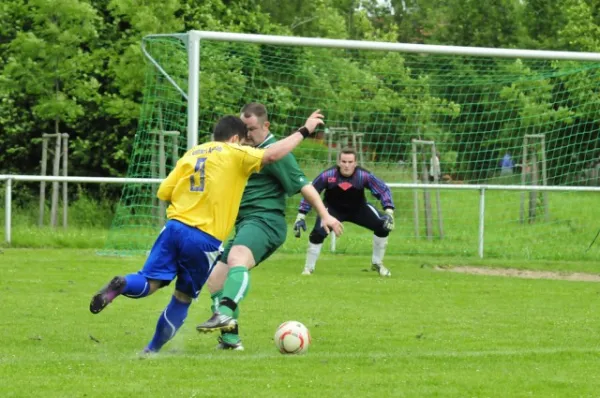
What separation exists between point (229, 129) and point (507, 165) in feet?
39.3

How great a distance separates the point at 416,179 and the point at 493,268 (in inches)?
121

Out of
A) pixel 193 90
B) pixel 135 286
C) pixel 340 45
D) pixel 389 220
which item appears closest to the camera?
pixel 135 286

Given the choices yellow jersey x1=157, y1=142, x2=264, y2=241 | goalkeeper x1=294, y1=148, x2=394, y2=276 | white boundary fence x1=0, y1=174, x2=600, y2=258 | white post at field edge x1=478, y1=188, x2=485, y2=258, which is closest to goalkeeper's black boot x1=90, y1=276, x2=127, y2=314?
yellow jersey x1=157, y1=142, x2=264, y2=241

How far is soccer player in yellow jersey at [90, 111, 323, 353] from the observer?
7879 mm

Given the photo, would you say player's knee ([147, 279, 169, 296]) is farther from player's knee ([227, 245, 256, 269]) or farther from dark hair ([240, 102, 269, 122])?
dark hair ([240, 102, 269, 122])

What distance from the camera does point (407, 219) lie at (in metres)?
19.3

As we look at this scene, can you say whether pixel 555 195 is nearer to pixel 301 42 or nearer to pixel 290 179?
pixel 301 42

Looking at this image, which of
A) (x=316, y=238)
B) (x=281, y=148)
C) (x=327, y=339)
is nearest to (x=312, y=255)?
(x=316, y=238)

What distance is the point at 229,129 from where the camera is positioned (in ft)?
26.8

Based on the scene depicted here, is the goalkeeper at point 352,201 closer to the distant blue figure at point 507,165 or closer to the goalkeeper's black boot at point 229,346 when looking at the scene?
the distant blue figure at point 507,165

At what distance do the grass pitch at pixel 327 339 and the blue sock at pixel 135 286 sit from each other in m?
0.43

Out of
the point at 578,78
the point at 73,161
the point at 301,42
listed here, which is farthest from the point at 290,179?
the point at 73,161

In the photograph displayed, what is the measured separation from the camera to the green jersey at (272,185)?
8.71 m

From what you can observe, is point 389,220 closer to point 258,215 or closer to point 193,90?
point 193,90
